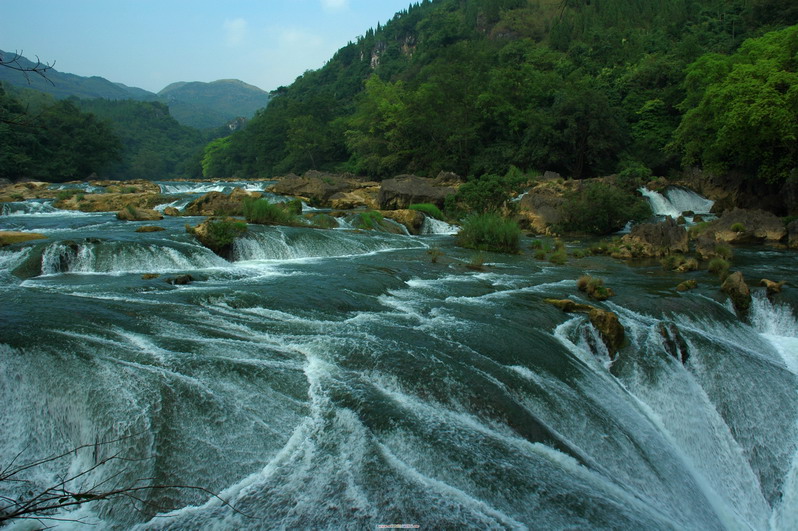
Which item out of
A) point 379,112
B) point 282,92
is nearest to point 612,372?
point 379,112

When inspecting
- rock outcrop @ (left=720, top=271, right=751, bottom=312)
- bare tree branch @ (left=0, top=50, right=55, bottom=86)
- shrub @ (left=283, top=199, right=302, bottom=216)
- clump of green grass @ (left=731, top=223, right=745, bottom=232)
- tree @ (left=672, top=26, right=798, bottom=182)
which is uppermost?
tree @ (left=672, top=26, right=798, bottom=182)

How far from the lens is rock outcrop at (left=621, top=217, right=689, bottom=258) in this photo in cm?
1430

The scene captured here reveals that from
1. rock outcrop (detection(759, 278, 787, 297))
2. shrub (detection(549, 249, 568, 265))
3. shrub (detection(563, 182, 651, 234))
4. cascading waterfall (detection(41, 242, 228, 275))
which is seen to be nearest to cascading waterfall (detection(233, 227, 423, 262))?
cascading waterfall (detection(41, 242, 228, 275))

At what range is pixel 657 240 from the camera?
14.5 metres

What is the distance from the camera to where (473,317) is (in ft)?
25.9

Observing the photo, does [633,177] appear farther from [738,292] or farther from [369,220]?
[738,292]

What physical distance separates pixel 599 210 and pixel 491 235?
6.42 m

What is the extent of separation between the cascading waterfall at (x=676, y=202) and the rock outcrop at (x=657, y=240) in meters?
10.2


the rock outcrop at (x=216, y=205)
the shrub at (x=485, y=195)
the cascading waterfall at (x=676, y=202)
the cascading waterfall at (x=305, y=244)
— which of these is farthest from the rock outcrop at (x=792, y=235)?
the rock outcrop at (x=216, y=205)

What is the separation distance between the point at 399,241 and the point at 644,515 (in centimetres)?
1271

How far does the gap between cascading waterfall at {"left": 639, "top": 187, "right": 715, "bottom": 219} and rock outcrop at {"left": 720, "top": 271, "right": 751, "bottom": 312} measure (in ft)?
51.4

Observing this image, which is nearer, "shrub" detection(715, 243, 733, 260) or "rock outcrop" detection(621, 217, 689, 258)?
"shrub" detection(715, 243, 733, 260)

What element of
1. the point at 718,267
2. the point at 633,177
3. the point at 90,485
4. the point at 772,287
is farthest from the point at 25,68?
the point at 633,177

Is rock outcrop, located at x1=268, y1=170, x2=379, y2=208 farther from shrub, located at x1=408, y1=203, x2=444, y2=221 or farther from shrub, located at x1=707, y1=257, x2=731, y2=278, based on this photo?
shrub, located at x1=707, y1=257, x2=731, y2=278
